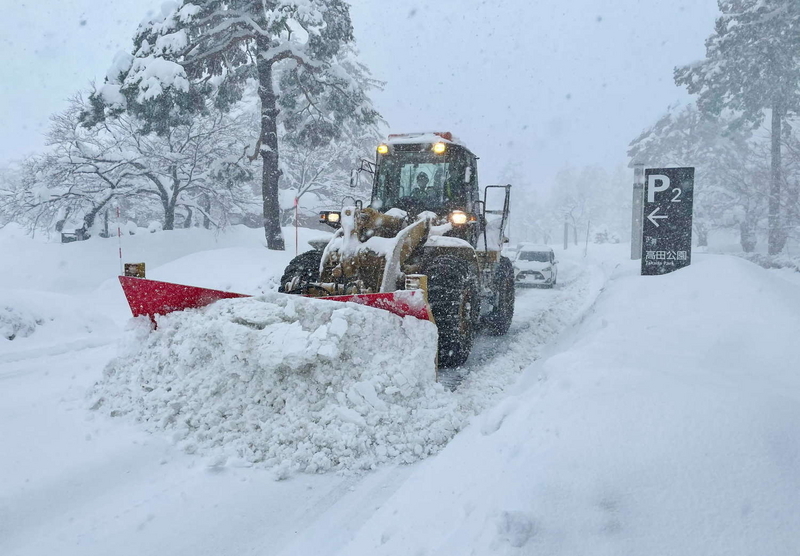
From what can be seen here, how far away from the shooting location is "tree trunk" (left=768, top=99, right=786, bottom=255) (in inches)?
983

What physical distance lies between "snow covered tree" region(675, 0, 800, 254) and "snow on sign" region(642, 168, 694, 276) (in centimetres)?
1971

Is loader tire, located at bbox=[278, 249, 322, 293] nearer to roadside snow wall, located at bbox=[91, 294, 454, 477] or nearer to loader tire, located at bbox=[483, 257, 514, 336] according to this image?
roadside snow wall, located at bbox=[91, 294, 454, 477]

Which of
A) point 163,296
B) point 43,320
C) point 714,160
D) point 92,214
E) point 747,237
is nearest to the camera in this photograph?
point 163,296

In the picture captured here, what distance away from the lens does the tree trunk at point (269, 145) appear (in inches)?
619

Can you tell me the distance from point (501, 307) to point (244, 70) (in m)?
11.2

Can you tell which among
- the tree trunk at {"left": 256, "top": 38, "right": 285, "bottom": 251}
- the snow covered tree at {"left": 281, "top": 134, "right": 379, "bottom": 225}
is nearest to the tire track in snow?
the tree trunk at {"left": 256, "top": 38, "right": 285, "bottom": 251}

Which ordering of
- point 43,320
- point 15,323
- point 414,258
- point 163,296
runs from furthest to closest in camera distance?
point 43,320 → point 15,323 → point 414,258 → point 163,296

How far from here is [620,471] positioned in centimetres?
251

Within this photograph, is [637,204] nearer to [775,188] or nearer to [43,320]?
[775,188]

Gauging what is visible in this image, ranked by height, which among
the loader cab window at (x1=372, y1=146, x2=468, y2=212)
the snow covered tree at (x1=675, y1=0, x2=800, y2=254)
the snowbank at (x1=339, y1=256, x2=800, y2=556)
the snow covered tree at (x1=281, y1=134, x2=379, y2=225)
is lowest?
the snowbank at (x1=339, y1=256, x2=800, y2=556)

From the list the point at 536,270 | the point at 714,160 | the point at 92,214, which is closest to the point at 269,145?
the point at 92,214

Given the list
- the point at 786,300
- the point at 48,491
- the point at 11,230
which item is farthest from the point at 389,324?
the point at 11,230

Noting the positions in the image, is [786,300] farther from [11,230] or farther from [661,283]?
[11,230]

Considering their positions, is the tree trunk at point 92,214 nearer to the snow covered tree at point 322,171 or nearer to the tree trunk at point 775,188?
the snow covered tree at point 322,171
